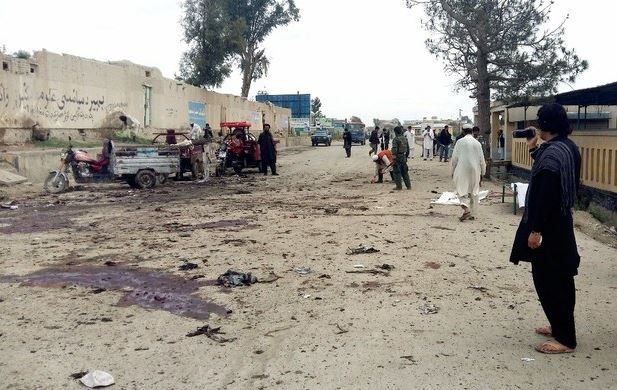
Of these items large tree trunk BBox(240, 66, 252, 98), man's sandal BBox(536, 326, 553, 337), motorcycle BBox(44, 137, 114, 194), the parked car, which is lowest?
man's sandal BBox(536, 326, 553, 337)

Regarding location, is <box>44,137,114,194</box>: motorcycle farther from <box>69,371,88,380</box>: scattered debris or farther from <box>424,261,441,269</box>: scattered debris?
<box>69,371,88,380</box>: scattered debris

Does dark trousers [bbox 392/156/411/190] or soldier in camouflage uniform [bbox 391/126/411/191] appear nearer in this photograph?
soldier in camouflage uniform [bbox 391/126/411/191]

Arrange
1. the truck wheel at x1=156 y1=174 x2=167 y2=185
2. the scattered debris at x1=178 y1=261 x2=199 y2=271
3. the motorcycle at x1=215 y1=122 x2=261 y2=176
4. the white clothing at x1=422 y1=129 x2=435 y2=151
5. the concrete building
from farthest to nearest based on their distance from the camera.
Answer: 1. the white clothing at x1=422 y1=129 x2=435 y2=151
2. the motorcycle at x1=215 y1=122 x2=261 y2=176
3. the concrete building
4. the truck wheel at x1=156 y1=174 x2=167 y2=185
5. the scattered debris at x1=178 y1=261 x2=199 y2=271

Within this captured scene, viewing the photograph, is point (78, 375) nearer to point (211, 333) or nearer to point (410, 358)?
point (211, 333)

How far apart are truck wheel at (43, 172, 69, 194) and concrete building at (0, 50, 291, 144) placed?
3.92 meters

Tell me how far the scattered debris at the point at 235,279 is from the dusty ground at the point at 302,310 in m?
0.15

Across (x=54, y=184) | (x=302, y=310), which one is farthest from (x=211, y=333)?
(x=54, y=184)

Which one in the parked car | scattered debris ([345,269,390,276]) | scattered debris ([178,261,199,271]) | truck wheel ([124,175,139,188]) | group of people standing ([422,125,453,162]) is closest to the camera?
scattered debris ([345,269,390,276])

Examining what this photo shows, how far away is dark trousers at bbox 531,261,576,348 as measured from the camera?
4.56 metres

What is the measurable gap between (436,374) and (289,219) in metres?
7.36

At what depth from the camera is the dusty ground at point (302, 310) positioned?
166 inches

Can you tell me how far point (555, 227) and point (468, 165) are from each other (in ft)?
21.9

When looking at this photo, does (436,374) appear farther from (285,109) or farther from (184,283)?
(285,109)

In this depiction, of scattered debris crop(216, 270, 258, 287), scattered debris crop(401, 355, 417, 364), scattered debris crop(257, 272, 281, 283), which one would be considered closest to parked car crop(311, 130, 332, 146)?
scattered debris crop(257, 272, 281, 283)
